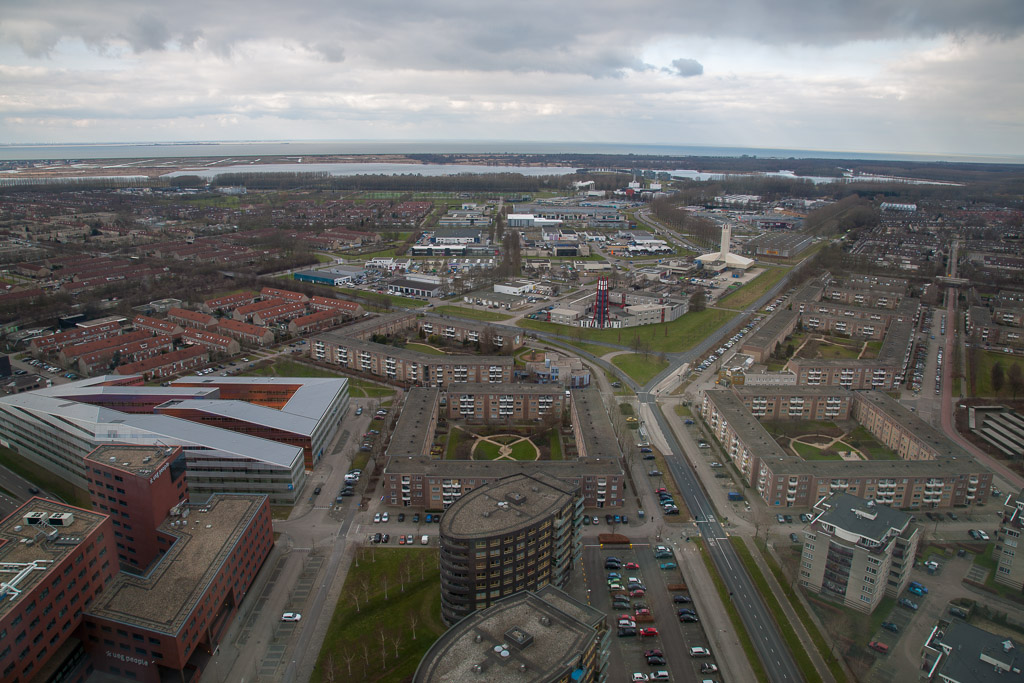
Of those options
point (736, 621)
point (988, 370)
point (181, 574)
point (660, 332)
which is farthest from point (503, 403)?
point (988, 370)

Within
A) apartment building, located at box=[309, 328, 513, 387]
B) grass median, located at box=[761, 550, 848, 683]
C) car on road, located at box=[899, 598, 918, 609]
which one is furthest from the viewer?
apartment building, located at box=[309, 328, 513, 387]

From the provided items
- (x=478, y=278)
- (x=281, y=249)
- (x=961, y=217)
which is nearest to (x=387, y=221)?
(x=281, y=249)

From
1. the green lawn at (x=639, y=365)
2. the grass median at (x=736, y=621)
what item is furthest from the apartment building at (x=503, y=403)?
the grass median at (x=736, y=621)

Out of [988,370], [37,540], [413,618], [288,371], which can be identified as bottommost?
[413,618]

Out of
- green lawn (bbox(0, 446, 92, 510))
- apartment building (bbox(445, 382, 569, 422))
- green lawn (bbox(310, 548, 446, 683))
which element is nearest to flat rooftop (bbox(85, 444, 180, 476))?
green lawn (bbox(0, 446, 92, 510))

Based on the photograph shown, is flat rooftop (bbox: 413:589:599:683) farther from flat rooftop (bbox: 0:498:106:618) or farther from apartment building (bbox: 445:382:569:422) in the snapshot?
apartment building (bbox: 445:382:569:422)

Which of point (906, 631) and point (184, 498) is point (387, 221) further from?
A: point (906, 631)

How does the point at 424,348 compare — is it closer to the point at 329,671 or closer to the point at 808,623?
the point at 329,671
